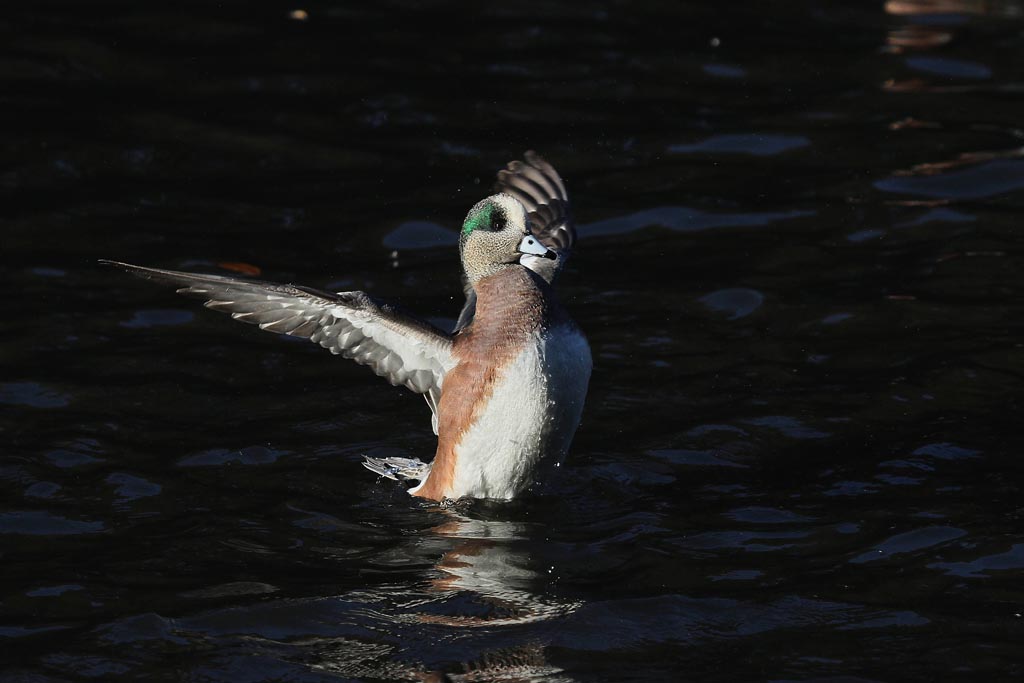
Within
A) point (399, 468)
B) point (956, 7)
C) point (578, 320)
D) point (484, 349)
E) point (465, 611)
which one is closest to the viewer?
point (465, 611)

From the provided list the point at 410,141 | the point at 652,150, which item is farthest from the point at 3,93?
the point at 652,150

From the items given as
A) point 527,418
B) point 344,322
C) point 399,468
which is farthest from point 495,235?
point 399,468

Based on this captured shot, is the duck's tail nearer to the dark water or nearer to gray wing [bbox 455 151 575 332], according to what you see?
the dark water

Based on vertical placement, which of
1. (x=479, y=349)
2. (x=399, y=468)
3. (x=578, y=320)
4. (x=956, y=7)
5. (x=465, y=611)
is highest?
(x=956, y=7)

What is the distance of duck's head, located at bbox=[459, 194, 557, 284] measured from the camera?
6.63 metres

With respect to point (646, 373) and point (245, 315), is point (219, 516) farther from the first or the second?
point (646, 373)

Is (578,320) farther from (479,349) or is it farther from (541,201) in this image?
(479,349)

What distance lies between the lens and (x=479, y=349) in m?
6.41

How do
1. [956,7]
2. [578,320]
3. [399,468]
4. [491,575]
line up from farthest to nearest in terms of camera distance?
[956,7] < [578,320] < [399,468] < [491,575]

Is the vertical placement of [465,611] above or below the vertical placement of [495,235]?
below

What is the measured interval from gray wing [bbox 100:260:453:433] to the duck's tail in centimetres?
22

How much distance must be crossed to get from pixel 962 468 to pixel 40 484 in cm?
408

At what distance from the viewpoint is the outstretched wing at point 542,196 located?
762 centimetres

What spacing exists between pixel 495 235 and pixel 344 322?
78 cm
